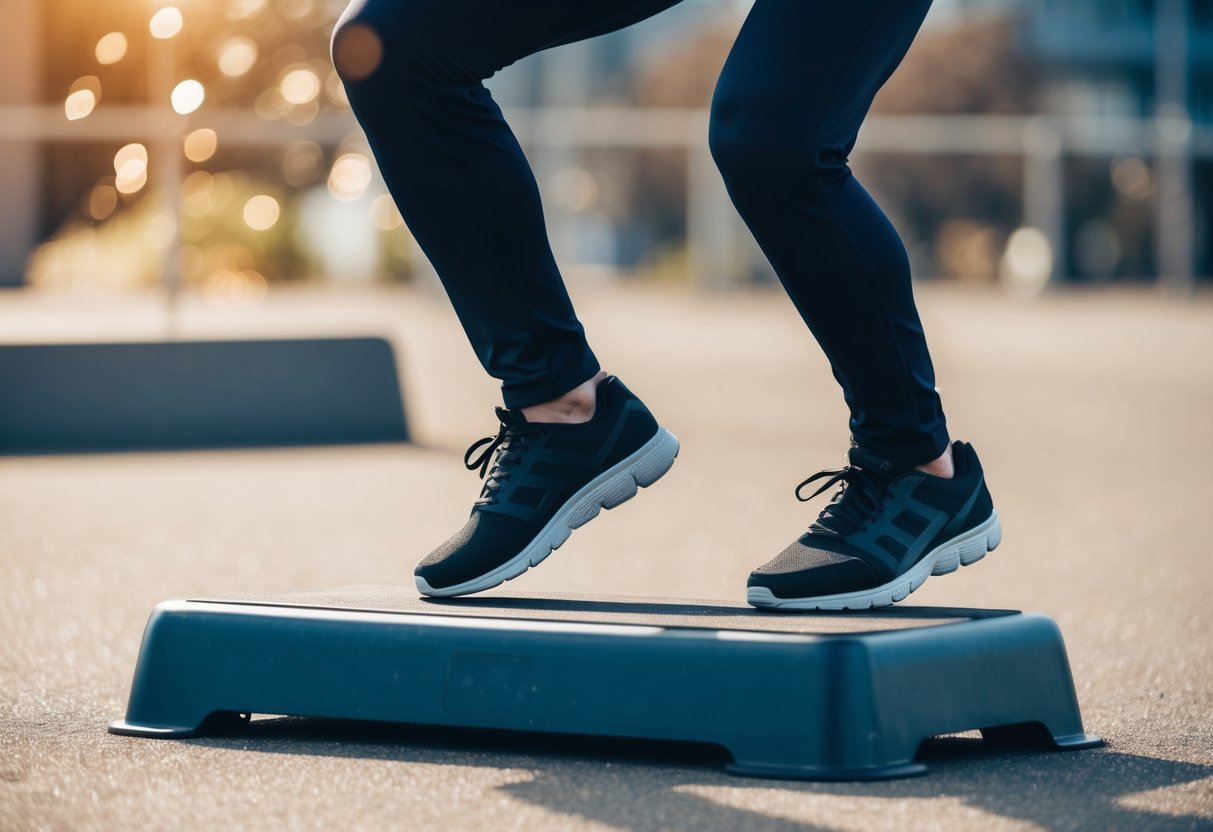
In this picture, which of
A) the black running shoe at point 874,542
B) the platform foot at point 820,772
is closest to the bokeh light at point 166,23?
the black running shoe at point 874,542

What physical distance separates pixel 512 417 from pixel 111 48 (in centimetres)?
647

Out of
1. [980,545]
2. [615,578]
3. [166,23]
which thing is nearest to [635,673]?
[980,545]

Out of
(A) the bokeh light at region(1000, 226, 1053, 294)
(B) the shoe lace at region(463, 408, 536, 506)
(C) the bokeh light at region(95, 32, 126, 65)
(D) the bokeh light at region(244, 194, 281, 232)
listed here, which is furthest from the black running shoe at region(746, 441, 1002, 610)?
(A) the bokeh light at region(1000, 226, 1053, 294)

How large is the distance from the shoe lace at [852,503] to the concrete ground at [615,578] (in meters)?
0.32

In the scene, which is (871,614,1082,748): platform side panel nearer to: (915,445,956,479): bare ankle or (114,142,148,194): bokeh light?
(915,445,956,479): bare ankle

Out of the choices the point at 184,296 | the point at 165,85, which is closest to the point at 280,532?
the point at 165,85

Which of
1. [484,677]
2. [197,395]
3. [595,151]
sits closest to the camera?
[484,677]

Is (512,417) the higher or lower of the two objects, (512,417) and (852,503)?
the higher

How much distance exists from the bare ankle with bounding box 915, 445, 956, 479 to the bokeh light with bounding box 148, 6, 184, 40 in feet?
20.8

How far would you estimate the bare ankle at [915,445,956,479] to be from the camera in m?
2.45

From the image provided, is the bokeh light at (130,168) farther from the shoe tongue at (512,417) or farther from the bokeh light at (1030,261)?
the bokeh light at (1030,261)

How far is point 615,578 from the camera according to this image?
12.8ft

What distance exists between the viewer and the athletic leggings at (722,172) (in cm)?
226

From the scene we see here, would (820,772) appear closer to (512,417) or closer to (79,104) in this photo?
(512,417)
